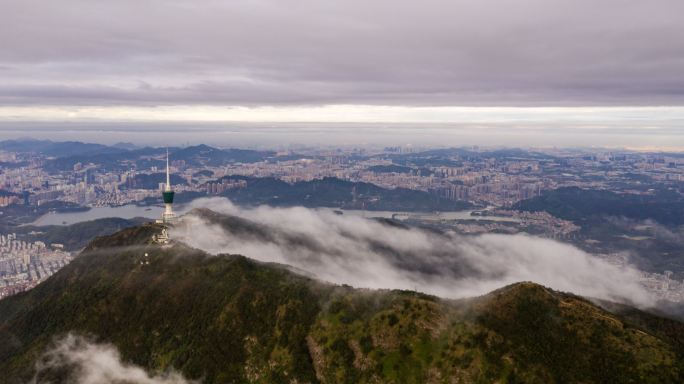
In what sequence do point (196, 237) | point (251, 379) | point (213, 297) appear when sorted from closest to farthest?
point (251, 379)
point (213, 297)
point (196, 237)

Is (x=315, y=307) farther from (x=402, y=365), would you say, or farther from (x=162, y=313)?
(x=162, y=313)

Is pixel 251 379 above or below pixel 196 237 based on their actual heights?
below

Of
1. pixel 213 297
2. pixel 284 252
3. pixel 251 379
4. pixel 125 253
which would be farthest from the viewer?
pixel 284 252

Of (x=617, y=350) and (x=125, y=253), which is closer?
(x=617, y=350)

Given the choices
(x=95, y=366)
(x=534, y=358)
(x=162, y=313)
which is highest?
(x=534, y=358)

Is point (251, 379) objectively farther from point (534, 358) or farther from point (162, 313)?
point (534, 358)

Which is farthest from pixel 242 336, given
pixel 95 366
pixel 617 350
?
pixel 617 350

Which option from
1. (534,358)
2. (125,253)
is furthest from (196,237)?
(534,358)
